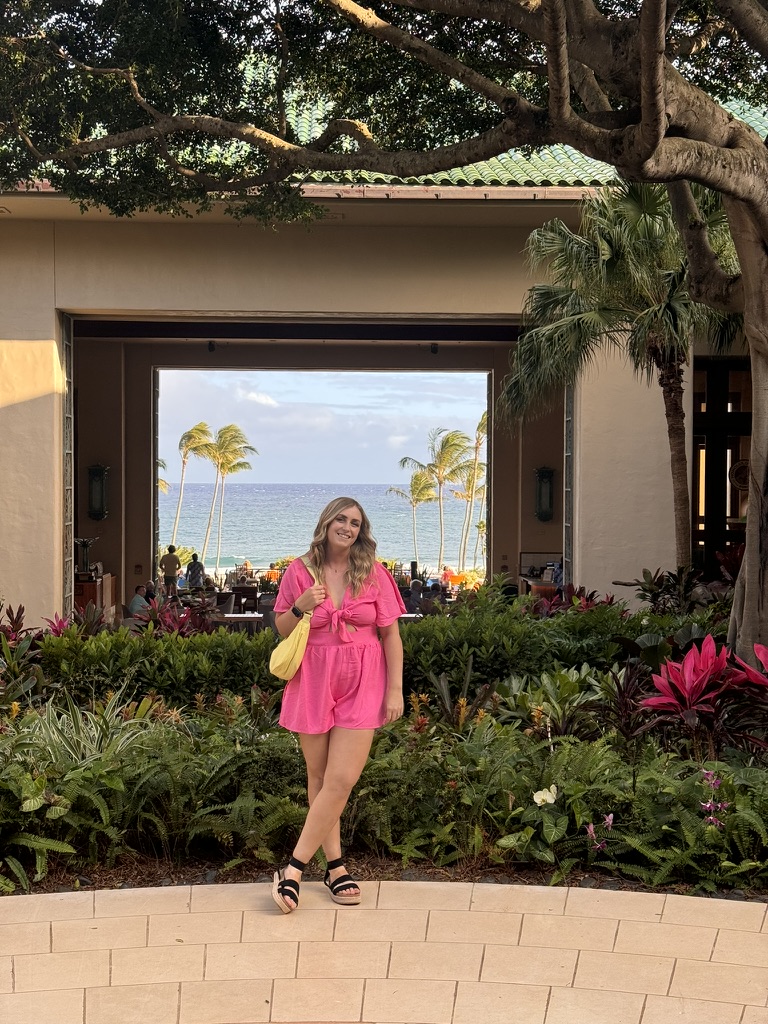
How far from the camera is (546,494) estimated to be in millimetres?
19344

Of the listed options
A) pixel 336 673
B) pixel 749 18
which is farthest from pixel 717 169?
pixel 336 673

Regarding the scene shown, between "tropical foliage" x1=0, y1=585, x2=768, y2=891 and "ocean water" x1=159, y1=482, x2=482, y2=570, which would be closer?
"tropical foliage" x1=0, y1=585, x2=768, y2=891

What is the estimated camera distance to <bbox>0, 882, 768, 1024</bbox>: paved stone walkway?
3320mm

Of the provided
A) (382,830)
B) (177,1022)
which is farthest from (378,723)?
(177,1022)

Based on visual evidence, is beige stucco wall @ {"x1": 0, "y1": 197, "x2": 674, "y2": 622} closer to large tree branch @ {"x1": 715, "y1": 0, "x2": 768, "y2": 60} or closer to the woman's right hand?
large tree branch @ {"x1": 715, "y1": 0, "x2": 768, "y2": 60}

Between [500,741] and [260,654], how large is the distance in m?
2.28

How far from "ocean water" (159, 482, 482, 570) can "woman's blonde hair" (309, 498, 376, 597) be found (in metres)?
66.8

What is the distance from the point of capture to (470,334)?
635 inches

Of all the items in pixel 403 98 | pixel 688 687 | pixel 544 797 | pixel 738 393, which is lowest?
pixel 544 797

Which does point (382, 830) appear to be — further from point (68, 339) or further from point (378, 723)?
point (68, 339)

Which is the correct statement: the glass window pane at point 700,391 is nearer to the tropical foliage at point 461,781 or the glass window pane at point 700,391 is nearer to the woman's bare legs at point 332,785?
the tropical foliage at point 461,781

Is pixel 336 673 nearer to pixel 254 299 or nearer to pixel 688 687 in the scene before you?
pixel 688 687

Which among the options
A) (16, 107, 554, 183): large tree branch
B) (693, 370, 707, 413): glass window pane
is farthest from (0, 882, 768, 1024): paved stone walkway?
(693, 370, 707, 413): glass window pane

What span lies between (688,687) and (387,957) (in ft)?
7.16
